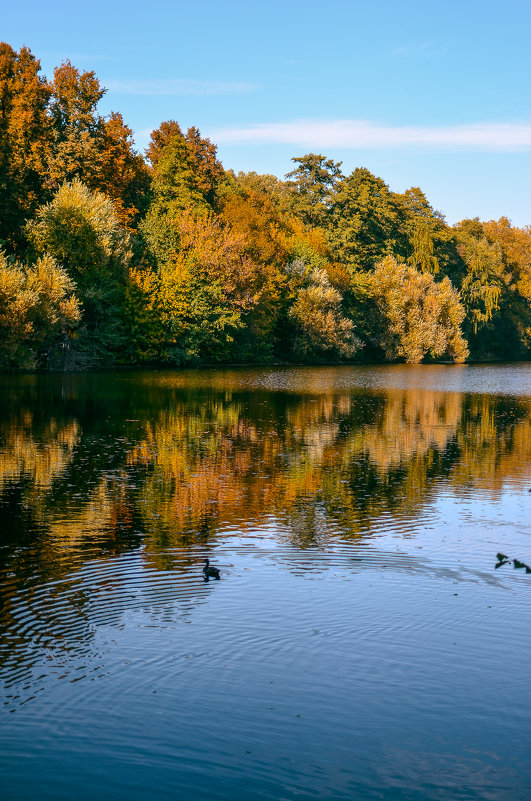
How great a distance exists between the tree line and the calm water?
37.7 meters

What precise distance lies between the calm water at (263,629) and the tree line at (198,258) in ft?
124

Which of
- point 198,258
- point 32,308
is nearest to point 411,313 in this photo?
point 198,258

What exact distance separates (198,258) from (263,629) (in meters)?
67.8

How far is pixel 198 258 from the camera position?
7600 centimetres

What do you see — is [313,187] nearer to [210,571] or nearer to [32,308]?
[32,308]

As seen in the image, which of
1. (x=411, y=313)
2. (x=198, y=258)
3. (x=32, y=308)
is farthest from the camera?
(x=411, y=313)

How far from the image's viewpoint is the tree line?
2514 inches

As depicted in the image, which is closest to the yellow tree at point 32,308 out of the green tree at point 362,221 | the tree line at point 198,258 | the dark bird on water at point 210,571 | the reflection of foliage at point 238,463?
the tree line at point 198,258

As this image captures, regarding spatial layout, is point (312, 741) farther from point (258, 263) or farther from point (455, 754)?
point (258, 263)

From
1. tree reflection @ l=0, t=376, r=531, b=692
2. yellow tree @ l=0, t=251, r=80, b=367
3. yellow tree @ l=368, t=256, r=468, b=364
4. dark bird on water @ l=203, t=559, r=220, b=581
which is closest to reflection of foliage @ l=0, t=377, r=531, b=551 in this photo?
tree reflection @ l=0, t=376, r=531, b=692

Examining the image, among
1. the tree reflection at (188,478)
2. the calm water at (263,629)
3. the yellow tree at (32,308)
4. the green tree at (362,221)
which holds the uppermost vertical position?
the green tree at (362,221)

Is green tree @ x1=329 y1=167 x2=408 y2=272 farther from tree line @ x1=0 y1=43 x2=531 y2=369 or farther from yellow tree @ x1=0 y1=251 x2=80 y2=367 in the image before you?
yellow tree @ x1=0 y1=251 x2=80 y2=367

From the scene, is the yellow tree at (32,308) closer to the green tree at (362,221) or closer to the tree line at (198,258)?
the tree line at (198,258)

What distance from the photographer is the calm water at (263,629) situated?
7133 millimetres
